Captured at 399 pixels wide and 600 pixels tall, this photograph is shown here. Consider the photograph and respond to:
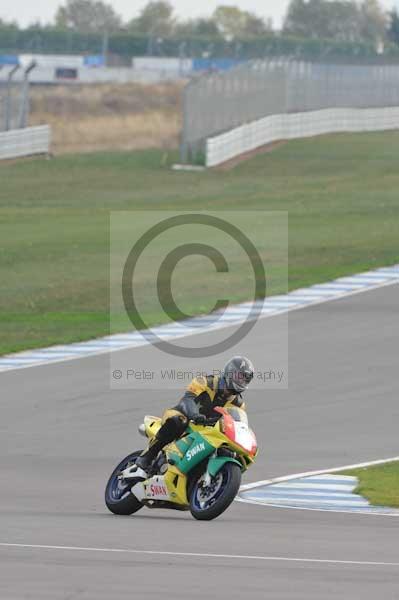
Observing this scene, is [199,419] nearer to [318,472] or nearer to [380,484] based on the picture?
[380,484]

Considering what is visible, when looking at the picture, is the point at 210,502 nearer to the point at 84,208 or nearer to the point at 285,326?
the point at 285,326

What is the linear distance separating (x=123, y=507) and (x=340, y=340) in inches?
465

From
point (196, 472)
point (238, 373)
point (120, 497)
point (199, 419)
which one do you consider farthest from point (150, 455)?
point (238, 373)

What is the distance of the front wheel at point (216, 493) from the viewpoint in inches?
480

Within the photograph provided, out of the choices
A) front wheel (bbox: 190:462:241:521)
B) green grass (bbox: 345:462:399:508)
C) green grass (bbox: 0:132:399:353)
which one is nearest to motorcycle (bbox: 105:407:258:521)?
front wheel (bbox: 190:462:241:521)

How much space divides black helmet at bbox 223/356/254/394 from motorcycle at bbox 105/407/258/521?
0.23 metres

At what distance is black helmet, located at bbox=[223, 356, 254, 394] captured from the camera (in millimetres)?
12578

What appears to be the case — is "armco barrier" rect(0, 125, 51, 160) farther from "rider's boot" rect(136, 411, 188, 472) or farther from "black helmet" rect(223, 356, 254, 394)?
"black helmet" rect(223, 356, 254, 394)

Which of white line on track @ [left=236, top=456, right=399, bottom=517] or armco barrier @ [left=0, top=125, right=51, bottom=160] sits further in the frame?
armco barrier @ [left=0, top=125, right=51, bottom=160]

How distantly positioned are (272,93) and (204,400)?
4823 centimetres

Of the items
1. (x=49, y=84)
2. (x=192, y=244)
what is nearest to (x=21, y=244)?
(x=192, y=244)

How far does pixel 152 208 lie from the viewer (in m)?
41.8

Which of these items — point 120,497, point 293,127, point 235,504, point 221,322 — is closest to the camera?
point 120,497

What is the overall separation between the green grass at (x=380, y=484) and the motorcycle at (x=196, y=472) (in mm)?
2324
